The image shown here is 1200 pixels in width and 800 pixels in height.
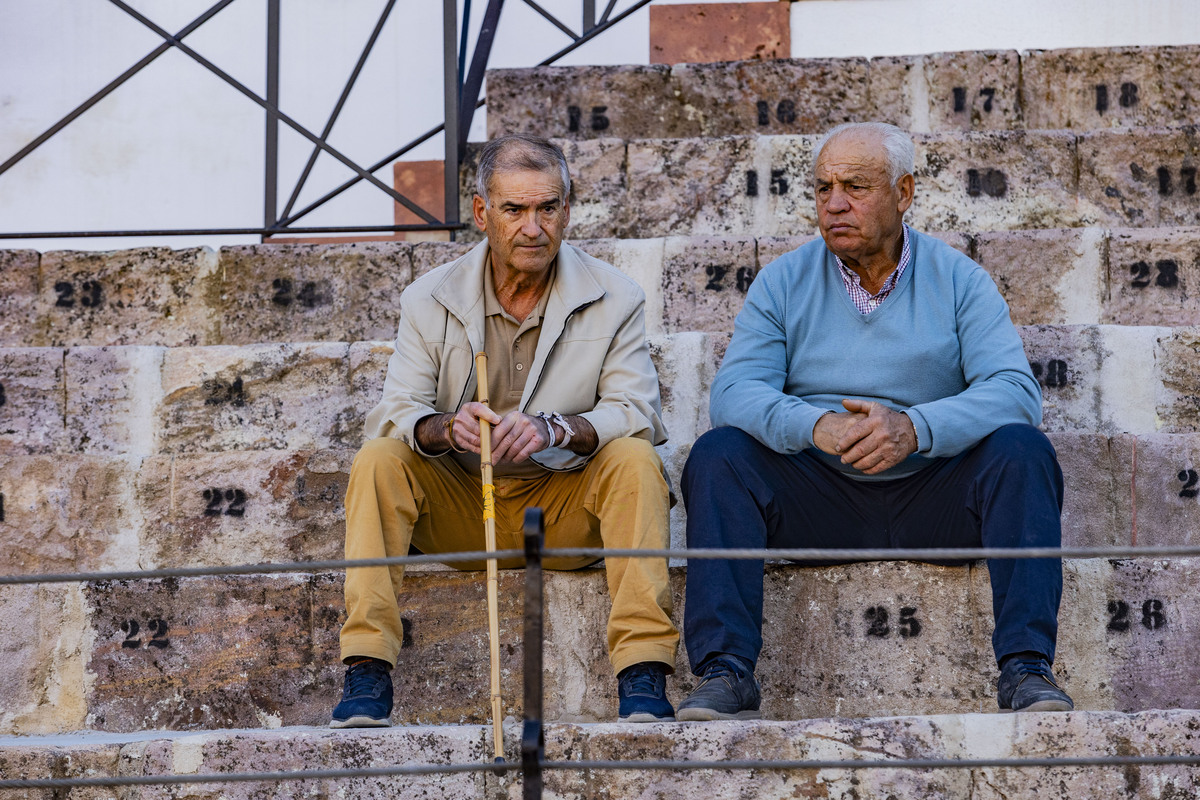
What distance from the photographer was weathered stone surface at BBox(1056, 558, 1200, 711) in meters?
2.82

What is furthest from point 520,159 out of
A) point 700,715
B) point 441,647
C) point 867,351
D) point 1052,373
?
point 1052,373

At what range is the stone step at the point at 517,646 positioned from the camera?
2.82 meters

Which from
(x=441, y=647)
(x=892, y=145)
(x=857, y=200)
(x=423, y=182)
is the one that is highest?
(x=423, y=182)

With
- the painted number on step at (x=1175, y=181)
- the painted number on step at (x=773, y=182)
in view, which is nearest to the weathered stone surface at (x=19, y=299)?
the painted number on step at (x=773, y=182)

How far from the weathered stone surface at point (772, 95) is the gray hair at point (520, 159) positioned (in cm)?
167

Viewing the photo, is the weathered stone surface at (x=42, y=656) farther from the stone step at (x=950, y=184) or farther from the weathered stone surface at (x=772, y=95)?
the weathered stone surface at (x=772, y=95)

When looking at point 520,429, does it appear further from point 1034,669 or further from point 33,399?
point 33,399

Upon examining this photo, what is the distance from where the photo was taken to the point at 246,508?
3.29 m

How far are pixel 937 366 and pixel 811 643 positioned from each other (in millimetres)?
668

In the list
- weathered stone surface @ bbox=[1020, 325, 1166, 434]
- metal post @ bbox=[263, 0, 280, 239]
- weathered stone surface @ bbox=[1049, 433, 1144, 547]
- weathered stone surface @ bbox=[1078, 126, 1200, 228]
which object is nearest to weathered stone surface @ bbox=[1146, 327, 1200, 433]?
weathered stone surface @ bbox=[1020, 325, 1166, 434]

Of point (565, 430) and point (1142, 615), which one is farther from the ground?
point (565, 430)

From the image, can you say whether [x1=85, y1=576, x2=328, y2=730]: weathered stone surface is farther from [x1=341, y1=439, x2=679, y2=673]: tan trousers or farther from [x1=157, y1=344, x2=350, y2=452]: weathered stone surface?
[x1=157, y1=344, x2=350, y2=452]: weathered stone surface

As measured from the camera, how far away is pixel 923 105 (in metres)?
4.66

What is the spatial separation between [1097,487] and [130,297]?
2703mm
